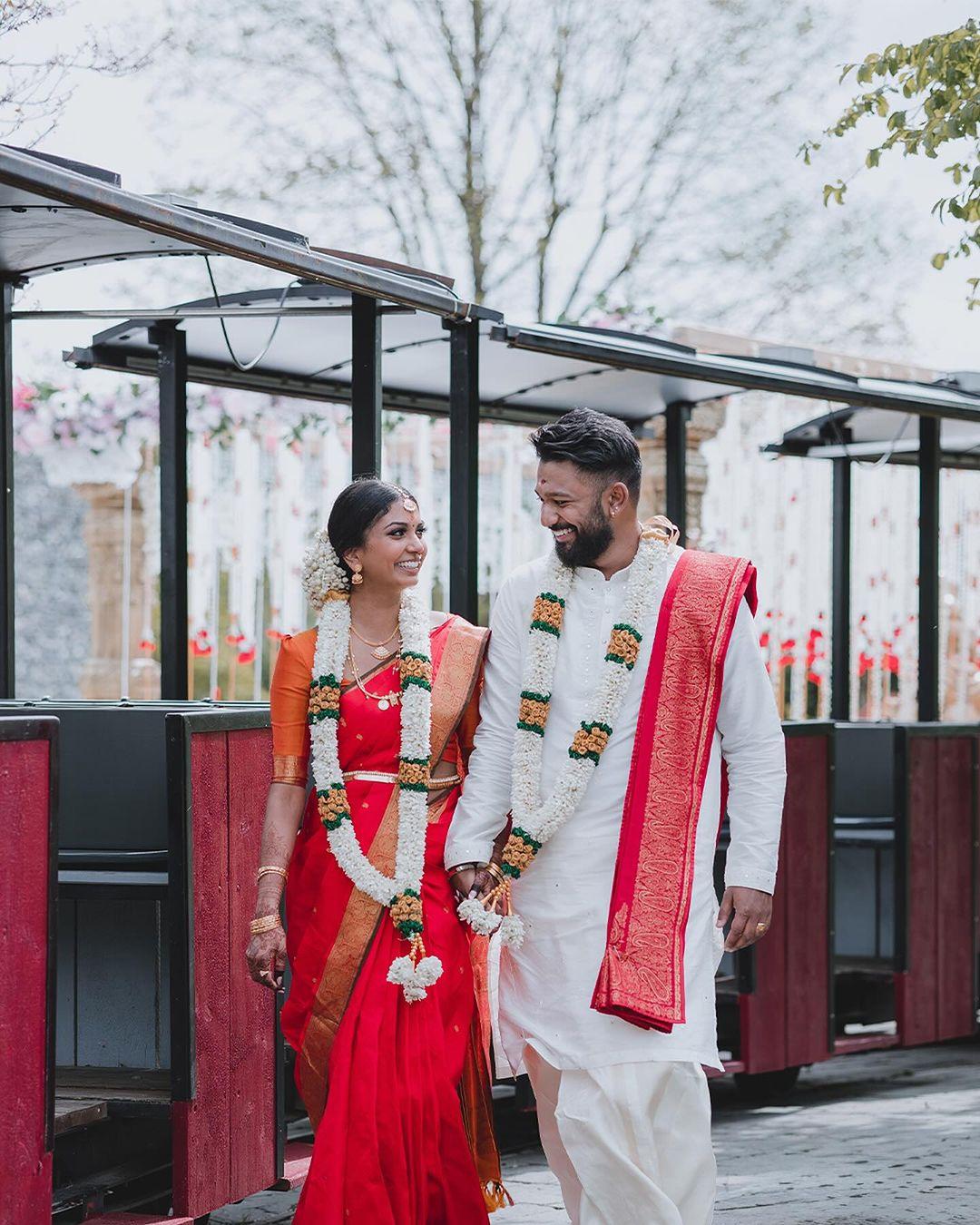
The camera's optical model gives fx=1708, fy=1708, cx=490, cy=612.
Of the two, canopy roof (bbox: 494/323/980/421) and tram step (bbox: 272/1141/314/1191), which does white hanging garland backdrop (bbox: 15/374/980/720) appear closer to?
canopy roof (bbox: 494/323/980/421)

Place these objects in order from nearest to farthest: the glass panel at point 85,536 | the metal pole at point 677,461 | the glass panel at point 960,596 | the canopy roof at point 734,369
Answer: the canopy roof at point 734,369, the metal pole at point 677,461, the glass panel at point 85,536, the glass panel at point 960,596

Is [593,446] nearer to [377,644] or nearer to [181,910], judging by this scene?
[377,644]

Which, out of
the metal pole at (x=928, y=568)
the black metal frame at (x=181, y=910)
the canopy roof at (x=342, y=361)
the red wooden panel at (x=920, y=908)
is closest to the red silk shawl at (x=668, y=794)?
the black metal frame at (x=181, y=910)

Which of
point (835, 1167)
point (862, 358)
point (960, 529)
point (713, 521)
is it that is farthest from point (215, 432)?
point (835, 1167)

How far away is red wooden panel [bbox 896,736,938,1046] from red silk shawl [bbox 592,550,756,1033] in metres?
3.80

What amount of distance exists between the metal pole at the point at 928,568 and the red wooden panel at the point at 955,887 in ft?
1.32

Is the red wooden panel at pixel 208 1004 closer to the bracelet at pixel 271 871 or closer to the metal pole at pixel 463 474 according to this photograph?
the bracelet at pixel 271 871

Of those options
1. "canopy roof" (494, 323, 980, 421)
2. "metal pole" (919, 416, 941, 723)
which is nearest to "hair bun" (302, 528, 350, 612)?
"canopy roof" (494, 323, 980, 421)

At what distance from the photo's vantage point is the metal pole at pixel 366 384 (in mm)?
5340

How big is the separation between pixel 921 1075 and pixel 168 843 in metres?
4.68

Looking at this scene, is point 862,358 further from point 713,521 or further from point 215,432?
point 215,432

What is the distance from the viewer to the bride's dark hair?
401 cm

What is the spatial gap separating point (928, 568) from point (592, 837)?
15.8ft

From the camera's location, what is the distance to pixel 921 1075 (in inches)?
306
